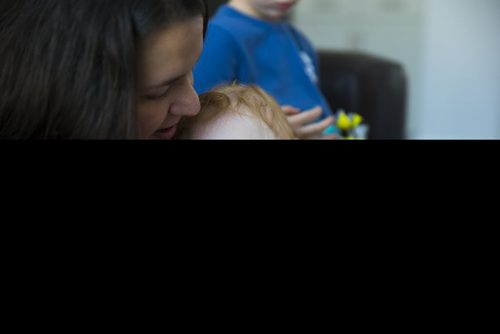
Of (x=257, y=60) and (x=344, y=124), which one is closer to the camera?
(x=257, y=60)

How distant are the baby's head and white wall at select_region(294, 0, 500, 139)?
1.71 metres

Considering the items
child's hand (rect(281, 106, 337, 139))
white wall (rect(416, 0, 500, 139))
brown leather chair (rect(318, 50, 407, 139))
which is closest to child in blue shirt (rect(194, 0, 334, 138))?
child's hand (rect(281, 106, 337, 139))

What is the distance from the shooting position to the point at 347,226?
307mm

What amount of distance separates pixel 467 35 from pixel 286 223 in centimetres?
203

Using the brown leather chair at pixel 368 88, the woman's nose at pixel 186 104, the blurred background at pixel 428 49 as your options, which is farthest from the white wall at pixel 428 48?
the woman's nose at pixel 186 104

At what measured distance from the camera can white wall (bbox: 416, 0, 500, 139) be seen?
85.7 inches

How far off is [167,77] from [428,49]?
6.52 ft

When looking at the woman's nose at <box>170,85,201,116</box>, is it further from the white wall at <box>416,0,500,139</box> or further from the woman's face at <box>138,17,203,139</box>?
the white wall at <box>416,0,500,139</box>

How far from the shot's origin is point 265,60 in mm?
678

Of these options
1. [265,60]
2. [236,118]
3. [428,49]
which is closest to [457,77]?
[428,49]

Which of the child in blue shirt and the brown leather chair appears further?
the brown leather chair

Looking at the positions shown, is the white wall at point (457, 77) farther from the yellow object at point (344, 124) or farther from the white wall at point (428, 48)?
the yellow object at point (344, 124)

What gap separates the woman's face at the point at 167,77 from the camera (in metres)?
0.40

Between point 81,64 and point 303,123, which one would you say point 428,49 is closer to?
point 303,123
